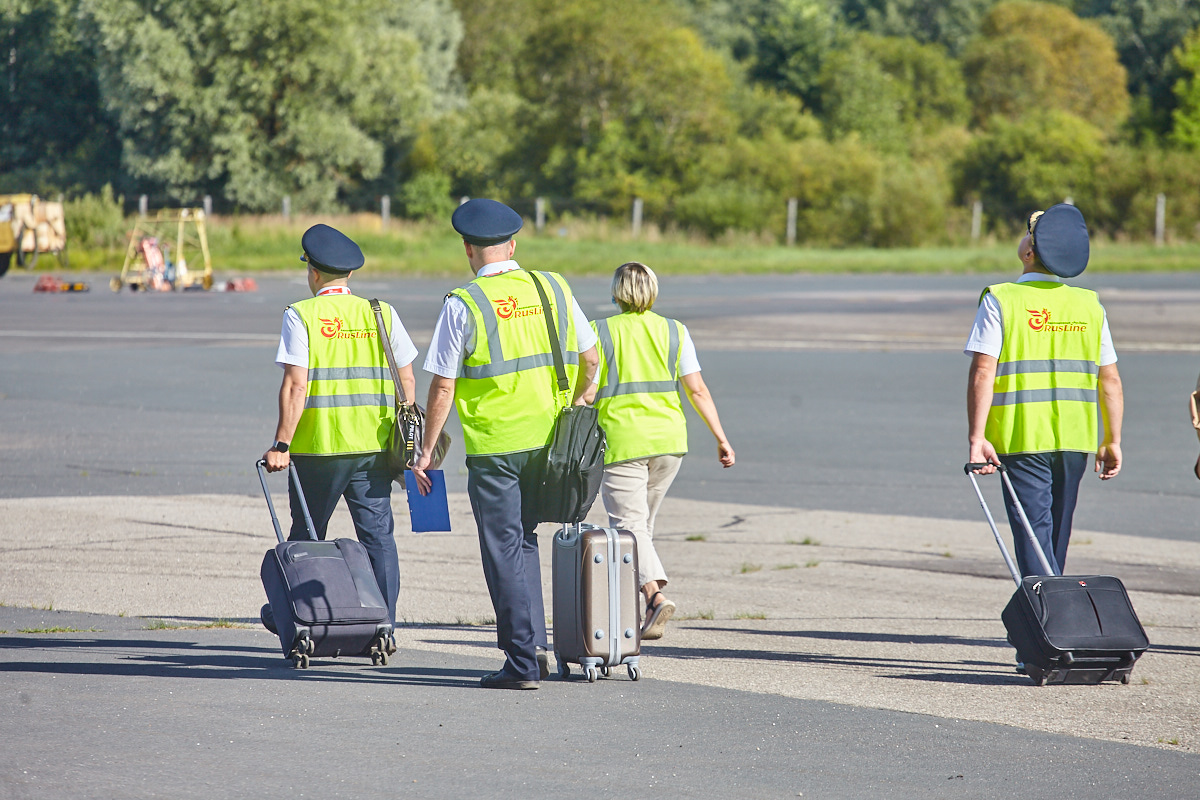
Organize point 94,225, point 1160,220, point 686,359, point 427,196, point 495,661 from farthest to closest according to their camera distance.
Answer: point 427,196, point 1160,220, point 94,225, point 686,359, point 495,661

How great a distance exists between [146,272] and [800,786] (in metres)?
30.9

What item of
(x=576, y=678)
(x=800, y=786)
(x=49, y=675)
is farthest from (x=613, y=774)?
(x=49, y=675)

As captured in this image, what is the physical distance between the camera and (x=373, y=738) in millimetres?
4812

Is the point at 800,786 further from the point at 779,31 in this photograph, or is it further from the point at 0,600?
the point at 779,31

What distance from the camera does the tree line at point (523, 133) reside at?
177 ft

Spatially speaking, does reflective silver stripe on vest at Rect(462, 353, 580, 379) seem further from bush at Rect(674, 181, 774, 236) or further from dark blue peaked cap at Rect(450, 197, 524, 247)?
bush at Rect(674, 181, 774, 236)

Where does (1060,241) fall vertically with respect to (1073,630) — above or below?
above

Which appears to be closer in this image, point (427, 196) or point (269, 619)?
point (269, 619)

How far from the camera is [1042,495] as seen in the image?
6016 millimetres

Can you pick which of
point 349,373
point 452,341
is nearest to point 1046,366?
point 452,341

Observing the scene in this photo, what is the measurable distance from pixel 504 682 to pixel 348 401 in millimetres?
1306

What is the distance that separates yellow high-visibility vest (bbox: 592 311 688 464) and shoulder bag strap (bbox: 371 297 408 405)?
1.17 meters

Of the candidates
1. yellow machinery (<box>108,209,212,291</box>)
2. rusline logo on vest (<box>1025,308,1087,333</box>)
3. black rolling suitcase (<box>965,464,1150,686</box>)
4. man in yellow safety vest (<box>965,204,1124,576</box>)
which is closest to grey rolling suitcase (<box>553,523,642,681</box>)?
black rolling suitcase (<box>965,464,1150,686</box>)

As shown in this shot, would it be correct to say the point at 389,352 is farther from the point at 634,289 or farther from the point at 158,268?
the point at 158,268
